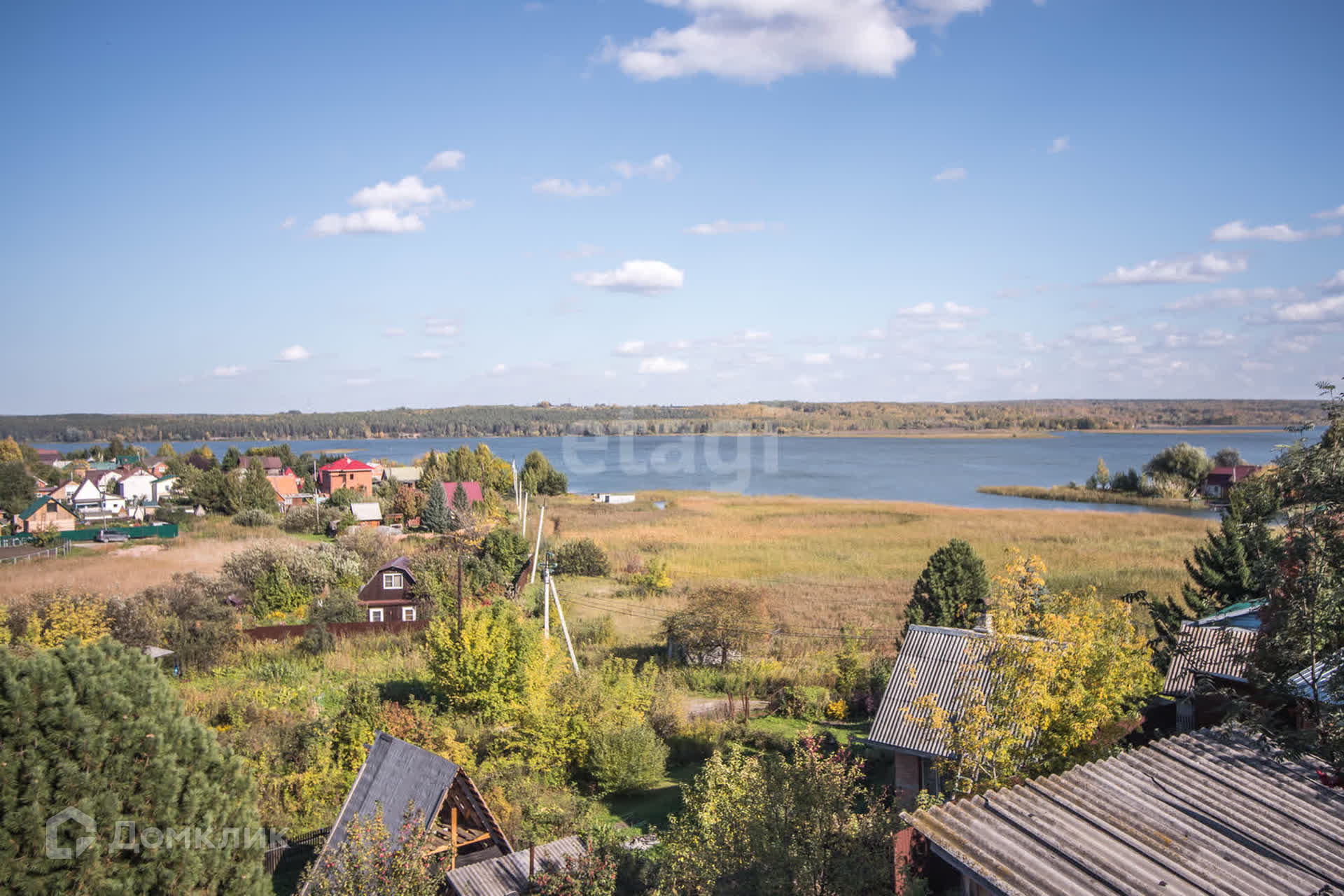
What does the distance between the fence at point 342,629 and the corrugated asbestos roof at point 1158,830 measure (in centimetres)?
2577

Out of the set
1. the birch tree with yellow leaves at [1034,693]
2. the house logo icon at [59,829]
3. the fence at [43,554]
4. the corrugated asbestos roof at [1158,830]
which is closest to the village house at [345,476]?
the fence at [43,554]

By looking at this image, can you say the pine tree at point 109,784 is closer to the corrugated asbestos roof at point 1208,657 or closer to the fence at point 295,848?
the fence at point 295,848

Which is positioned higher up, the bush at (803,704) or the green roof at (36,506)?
the green roof at (36,506)

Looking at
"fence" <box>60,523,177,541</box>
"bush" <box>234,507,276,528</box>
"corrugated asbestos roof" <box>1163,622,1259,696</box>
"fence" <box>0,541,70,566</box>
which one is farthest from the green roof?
"corrugated asbestos roof" <box>1163,622,1259,696</box>

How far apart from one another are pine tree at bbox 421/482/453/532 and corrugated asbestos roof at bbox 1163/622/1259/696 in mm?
44111

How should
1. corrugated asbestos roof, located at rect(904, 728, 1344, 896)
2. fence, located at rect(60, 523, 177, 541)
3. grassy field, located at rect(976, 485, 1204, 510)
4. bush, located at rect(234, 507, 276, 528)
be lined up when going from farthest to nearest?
grassy field, located at rect(976, 485, 1204, 510)
bush, located at rect(234, 507, 276, 528)
fence, located at rect(60, 523, 177, 541)
corrugated asbestos roof, located at rect(904, 728, 1344, 896)

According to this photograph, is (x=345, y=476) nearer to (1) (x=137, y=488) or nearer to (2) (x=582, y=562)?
(1) (x=137, y=488)

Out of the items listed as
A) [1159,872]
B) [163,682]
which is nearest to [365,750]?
[163,682]

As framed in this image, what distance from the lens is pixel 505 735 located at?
17.5 meters

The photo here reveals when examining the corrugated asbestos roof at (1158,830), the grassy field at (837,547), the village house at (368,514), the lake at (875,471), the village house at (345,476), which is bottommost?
the lake at (875,471)

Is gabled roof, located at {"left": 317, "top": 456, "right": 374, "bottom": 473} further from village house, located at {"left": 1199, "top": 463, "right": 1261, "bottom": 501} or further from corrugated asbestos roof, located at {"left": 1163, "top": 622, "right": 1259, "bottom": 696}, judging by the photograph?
village house, located at {"left": 1199, "top": 463, "right": 1261, "bottom": 501}

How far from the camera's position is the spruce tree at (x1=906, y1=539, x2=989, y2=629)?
25062 mm

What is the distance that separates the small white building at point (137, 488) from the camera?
7238 cm

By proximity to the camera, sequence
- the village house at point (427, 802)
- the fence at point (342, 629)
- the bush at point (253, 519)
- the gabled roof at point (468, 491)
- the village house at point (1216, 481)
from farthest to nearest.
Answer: the village house at point (1216, 481) → the gabled roof at point (468, 491) → the bush at point (253, 519) → the fence at point (342, 629) → the village house at point (427, 802)
